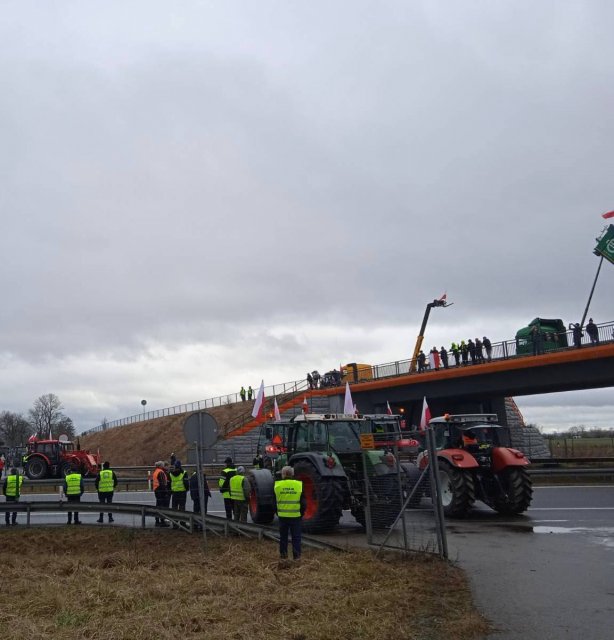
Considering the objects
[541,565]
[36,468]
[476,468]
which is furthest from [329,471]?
[36,468]

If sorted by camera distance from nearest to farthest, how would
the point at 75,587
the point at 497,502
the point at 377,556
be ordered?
the point at 75,587 → the point at 377,556 → the point at 497,502

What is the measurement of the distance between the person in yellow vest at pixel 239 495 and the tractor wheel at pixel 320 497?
4.59 ft

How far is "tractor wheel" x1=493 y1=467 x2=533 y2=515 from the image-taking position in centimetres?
1550

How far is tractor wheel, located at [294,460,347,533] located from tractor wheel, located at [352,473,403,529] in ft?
2.54

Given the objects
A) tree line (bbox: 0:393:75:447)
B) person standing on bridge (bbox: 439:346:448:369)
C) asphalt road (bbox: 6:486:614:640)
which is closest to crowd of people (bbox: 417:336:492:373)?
person standing on bridge (bbox: 439:346:448:369)

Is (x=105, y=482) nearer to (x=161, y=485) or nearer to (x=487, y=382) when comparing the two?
(x=161, y=485)

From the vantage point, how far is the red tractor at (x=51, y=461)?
33844mm

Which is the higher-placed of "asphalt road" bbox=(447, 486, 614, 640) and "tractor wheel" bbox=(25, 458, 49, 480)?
"tractor wheel" bbox=(25, 458, 49, 480)

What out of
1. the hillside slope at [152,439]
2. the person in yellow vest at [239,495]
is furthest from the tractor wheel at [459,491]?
the hillside slope at [152,439]

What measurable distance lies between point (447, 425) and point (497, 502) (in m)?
2.18

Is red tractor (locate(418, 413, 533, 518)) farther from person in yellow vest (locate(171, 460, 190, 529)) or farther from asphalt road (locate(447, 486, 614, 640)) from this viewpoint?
person in yellow vest (locate(171, 460, 190, 529))

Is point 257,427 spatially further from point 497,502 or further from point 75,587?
point 75,587

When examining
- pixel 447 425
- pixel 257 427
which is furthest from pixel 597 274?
pixel 447 425

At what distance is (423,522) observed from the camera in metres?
10.5
